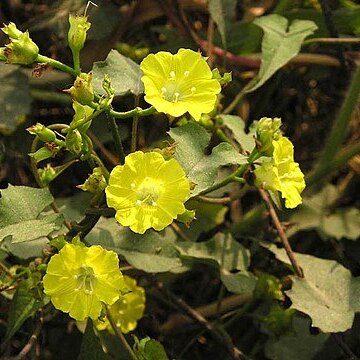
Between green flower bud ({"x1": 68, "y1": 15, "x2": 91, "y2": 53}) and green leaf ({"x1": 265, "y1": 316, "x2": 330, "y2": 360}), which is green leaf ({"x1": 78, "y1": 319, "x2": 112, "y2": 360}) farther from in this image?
green flower bud ({"x1": 68, "y1": 15, "x2": 91, "y2": 53})

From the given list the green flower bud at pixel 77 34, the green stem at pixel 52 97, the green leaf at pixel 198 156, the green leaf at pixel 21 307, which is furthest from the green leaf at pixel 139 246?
the green stem at pixel 52 97

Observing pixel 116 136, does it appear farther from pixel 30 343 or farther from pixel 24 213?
pixel 30 343

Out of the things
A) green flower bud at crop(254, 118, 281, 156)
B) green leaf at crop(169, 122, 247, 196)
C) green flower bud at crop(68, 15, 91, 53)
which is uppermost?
green flower bud at crop(68, 15, 91, 53)

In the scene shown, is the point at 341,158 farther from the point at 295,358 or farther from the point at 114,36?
the point at 114,36

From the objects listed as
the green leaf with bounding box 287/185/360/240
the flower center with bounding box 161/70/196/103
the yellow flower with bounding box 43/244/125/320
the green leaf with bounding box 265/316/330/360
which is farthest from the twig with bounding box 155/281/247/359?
the flower center with bounding box 161/70/196/103

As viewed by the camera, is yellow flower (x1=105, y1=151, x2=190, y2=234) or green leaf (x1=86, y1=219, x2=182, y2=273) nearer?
yellow flower (x1=105, y1=151, x2=190, y2=234)

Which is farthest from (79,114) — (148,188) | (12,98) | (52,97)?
(52,97)

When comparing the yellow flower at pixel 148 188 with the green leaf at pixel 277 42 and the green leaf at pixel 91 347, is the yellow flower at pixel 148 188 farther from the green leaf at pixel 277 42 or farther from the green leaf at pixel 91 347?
the green leaf at pixel 277 42

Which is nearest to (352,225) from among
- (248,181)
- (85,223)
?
(248,181)
